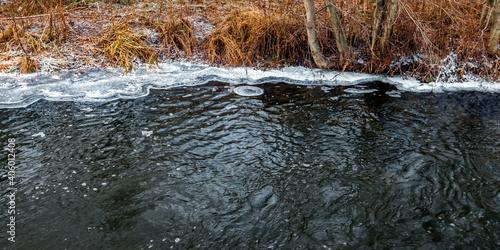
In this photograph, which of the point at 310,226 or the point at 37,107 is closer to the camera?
the point at 310,226

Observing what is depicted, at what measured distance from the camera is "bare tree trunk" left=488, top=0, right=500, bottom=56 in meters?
8.02

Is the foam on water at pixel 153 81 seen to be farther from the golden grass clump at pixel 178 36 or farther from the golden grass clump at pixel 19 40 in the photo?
the golden grass clump at pixel 19 40

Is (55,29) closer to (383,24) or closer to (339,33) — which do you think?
(339,33)

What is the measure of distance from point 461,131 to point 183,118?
4.30 metres

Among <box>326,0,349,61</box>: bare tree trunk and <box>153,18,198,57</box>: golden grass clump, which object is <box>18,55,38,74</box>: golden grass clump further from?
<box>326,0,349,61</box>: bare tree trunk

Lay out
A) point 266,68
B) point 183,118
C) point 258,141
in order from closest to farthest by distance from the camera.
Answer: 1. point 258,141
2. point 183,118
3. point 266,68

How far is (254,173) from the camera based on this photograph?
4844mm

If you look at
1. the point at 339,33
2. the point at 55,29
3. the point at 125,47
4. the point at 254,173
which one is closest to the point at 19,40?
the point at 55,29

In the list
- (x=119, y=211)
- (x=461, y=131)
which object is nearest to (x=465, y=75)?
(x=461, y=131)

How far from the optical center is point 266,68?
8828 mm

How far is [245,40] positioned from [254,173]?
519cm

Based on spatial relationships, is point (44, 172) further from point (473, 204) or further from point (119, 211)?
point (473, 204)

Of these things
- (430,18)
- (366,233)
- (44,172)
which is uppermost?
(430,18)

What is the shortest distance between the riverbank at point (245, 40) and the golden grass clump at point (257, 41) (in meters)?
0.02
